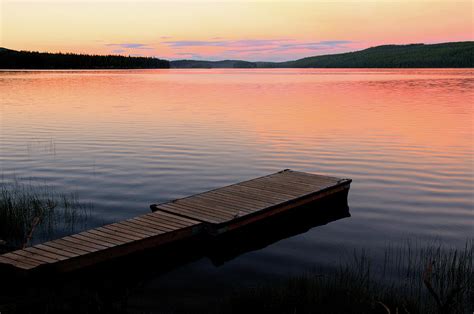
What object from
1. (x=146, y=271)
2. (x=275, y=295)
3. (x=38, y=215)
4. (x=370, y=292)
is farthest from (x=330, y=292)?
(x=38, y=215)

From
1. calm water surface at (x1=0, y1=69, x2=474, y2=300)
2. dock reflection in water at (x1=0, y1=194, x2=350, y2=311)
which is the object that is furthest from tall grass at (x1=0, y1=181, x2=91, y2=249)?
dock reflection in water at (x1=0, y1=194, x2=350, y2=311)

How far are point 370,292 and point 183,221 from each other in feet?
15.7

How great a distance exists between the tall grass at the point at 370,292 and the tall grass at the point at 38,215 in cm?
583

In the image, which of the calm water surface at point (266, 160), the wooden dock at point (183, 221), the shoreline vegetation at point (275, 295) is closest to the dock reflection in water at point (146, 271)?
the shoreline vegetation at point (275, 295)

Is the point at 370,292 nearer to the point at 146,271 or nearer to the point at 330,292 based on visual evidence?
the point at 330,292

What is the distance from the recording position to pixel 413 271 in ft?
36.2

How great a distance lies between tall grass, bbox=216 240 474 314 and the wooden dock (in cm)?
229

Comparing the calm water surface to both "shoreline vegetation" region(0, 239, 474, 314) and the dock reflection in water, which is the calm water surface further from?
"shoreline vegetation" region(0, 239, 474, 314)

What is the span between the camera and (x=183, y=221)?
464 inches

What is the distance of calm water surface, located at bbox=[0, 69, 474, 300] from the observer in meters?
13.7

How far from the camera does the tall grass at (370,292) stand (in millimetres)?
8609

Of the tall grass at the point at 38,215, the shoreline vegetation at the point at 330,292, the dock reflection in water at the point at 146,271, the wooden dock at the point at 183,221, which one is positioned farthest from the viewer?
the tall grass at the point at 38,215

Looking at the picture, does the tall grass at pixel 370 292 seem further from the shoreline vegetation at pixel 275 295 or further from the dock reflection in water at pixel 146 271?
the dock reflection in water at pixel 146 271

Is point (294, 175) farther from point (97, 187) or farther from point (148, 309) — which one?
point (148, 309)
